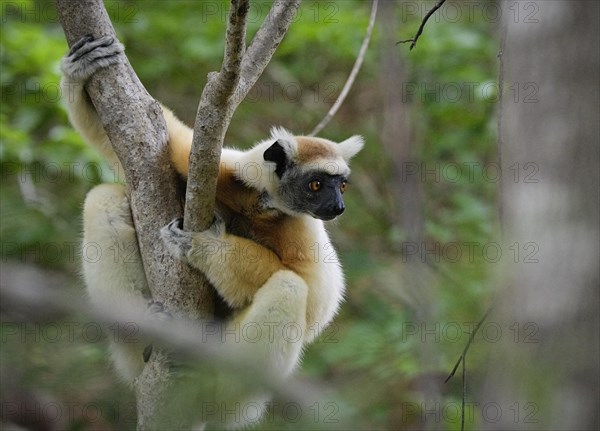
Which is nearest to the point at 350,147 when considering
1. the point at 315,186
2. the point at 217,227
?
the point at 315,186

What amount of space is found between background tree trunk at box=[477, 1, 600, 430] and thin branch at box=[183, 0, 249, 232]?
6.81 feet

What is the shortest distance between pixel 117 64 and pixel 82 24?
41 centimetres

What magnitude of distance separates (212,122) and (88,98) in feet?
4.58

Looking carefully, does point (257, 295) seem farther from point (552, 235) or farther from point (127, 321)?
point (552, 235)

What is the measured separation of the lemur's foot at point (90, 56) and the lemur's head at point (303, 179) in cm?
139

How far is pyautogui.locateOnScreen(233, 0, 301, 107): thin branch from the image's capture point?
4196mm

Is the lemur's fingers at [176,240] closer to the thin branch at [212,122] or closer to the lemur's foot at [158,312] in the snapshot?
the thin branch at [212,122]

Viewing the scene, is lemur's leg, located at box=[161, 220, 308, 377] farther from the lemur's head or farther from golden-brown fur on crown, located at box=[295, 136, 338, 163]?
golden-brown fur on crown, located at box=[295, 136, 338, 163]

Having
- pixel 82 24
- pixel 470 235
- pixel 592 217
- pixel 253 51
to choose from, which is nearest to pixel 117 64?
pixel 82 24

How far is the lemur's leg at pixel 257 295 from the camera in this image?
4.55 meters

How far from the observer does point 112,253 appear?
189 inches

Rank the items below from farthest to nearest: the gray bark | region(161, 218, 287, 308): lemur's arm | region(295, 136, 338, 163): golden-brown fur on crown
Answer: region(295, 136, 338, 163): golden-brown fur on crown → region(161, 218, 287, 308): lemur's arm → the gray bark

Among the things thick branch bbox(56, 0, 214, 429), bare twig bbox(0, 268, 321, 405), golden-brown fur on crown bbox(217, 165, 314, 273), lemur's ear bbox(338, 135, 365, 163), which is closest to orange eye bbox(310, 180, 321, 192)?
golden-brown fur on crown bbox(217, 165, 314, 273)

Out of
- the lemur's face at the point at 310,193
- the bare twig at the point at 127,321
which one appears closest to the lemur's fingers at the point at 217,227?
the lemur's face at the point at 310,193
